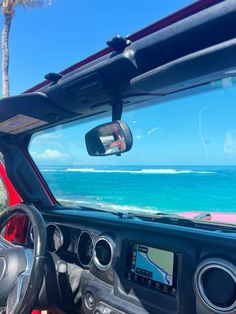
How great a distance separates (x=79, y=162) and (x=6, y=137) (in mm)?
836

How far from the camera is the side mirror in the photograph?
5.48ft

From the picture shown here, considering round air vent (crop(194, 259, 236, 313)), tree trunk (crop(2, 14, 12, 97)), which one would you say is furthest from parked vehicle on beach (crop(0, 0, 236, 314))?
tree trunk (crop(2, 14, 12, 97))

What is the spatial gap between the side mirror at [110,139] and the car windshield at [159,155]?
18 cm

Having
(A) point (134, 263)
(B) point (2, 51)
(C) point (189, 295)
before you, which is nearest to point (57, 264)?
(A) point (134, 263)

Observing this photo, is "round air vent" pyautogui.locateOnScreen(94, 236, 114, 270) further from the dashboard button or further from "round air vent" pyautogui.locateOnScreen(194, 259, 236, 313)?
"round air vent" pyautogui.locateOnScreen(194, 259, 236, 313)

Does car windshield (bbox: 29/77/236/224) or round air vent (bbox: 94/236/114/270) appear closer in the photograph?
round air vent (bbox: 94/236/114/270)

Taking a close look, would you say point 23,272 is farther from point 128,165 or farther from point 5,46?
point 5,46

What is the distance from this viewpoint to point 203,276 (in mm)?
1627

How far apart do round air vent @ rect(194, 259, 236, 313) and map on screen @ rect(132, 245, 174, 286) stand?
18cm

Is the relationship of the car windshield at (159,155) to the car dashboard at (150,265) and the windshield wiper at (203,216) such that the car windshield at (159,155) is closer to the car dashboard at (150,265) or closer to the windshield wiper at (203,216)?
the windshield wiper at (203,216)

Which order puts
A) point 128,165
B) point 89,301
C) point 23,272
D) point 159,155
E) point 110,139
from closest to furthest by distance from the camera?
1. point 110,139
2. point 23,272
3. point 89,301
4. point 128,165
5. point 159,155

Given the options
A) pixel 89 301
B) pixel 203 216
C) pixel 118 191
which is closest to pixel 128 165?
pixel 118 191

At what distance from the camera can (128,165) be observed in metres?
3.25

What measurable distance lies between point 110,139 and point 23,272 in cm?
100
